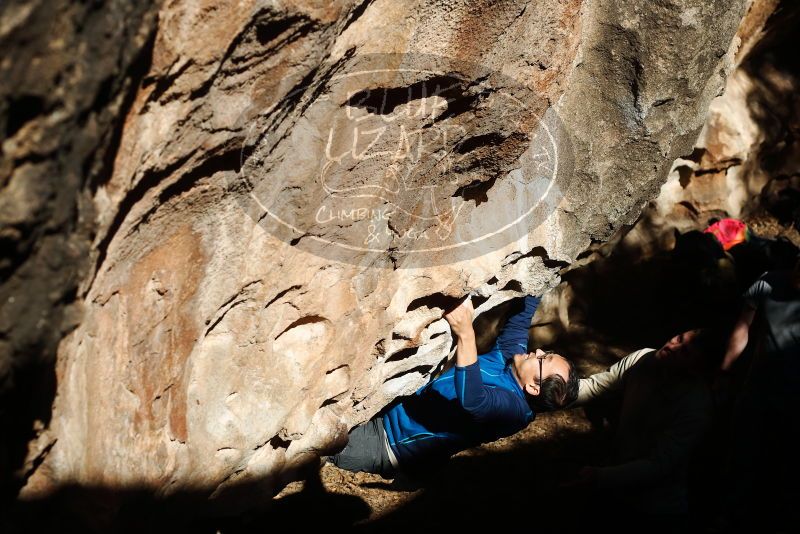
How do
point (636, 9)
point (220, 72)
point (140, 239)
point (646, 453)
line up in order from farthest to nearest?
1. point (646, 453)
2. point (636, 9)
3. point (140, 239)
4. point (220, 72)

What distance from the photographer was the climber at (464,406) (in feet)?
7.18

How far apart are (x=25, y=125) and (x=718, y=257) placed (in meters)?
3.80

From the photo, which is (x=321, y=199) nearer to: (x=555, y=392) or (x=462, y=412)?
(x=462, y=412)

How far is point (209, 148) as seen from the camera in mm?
1357

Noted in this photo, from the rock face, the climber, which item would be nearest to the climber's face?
the climber

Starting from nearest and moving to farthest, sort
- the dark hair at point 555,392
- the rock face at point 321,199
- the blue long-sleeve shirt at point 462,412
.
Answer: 1. the rock face at point 321,199
2. the blue long-sleeve shirt at point 462,412
3. the dark hair at point 555,392

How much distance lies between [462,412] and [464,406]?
177 mm

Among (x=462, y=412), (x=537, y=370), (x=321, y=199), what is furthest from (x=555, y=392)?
(x=321, y=199)

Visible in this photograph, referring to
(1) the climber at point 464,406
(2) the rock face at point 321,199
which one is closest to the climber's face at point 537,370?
(1) the climber at point 464,406

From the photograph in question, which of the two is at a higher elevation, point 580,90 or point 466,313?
point 580,90

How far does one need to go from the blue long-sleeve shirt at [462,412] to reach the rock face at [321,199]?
5.3 inches

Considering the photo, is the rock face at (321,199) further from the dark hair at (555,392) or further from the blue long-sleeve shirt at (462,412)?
the dark hair at (555,392)

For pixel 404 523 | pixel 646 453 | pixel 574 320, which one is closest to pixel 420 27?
pixel 646 453

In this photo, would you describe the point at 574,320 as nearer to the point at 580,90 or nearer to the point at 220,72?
the point at 580,90
